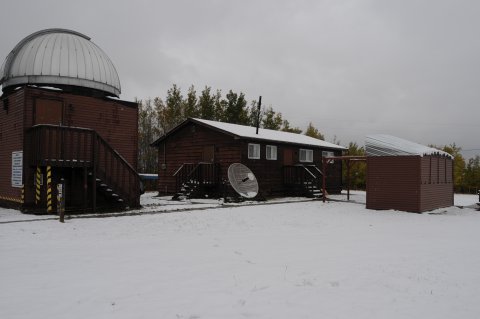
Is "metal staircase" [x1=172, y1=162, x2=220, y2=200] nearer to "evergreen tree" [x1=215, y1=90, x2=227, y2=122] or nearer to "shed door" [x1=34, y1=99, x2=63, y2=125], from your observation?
"shed door" [x1=34, y1=99, x2=63, y2=125]

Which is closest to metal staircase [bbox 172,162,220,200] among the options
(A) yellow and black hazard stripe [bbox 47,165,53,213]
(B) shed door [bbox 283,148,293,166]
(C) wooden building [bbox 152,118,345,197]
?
(C) wooden building [bbox 152,118,345,197]

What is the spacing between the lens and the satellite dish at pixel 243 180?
20547 mm

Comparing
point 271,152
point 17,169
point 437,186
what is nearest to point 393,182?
point 437,186

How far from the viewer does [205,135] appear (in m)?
23.8

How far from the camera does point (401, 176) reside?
17109mm

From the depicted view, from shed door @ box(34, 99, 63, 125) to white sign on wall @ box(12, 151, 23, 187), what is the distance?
1571mm

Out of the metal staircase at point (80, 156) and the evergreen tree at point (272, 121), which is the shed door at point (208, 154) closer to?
the metal staircase at point (80, 156)

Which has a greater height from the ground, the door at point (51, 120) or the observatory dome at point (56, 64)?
the observatory dome at point (56, 64)

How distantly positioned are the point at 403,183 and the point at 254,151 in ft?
29.6

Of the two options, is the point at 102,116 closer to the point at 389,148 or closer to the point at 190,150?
the point at 190,150

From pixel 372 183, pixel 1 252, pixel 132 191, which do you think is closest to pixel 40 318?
pixel 1 252

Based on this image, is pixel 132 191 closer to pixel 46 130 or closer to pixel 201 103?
pixel 46 130

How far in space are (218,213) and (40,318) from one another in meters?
10.5

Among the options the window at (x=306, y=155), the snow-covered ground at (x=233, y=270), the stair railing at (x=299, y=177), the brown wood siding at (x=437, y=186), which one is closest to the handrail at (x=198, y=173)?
the stair railing at (x=299, y=177)
